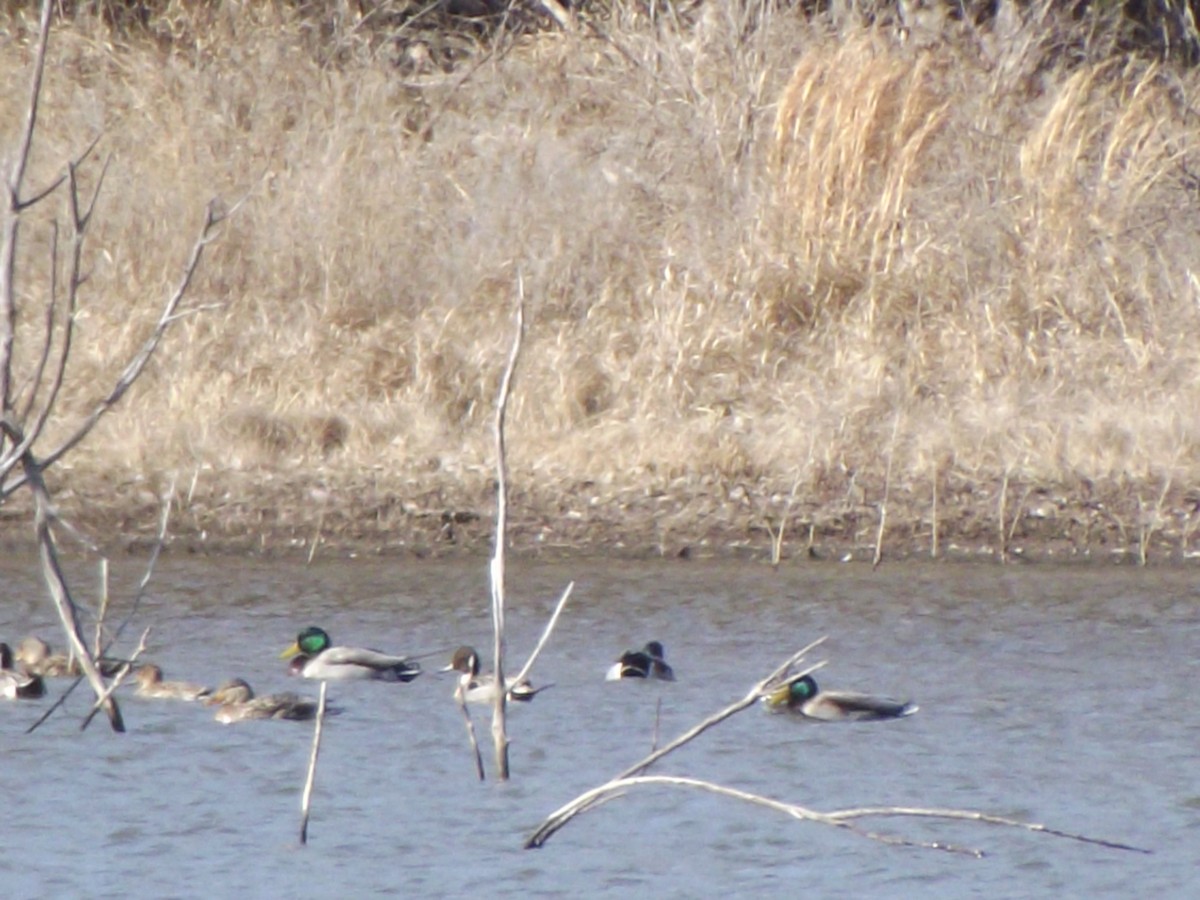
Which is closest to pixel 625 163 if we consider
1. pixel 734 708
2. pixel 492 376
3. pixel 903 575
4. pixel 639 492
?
pixel 492 376

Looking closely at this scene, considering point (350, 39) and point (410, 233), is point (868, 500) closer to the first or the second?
point (410, 233)

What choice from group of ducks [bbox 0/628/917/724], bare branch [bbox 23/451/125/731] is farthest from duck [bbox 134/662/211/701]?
bare branch [bbox 23/451/125/731]

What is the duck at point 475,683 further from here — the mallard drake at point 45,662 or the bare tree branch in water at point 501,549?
A: the bare tree branch in water at point 501,549

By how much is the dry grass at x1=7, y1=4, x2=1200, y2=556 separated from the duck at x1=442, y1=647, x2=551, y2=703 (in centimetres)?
295

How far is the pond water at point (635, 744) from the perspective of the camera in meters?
7.00

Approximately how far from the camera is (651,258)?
50.6 feet

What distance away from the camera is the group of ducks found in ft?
29.5

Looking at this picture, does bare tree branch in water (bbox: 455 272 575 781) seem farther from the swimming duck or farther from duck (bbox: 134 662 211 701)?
duck (bbox: 134 662 211 701)

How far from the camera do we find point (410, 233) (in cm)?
1584

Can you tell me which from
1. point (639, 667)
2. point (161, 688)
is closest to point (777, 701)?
point (639, 667)

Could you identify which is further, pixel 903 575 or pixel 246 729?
pixel 903 575

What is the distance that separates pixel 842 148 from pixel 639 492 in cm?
369

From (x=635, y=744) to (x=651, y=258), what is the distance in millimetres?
7273

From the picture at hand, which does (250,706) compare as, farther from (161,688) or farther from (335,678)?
(335,678)
